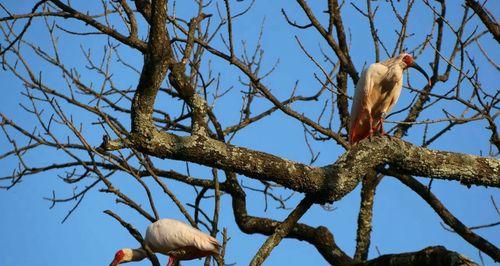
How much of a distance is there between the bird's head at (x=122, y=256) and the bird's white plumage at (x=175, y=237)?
23.5 inches

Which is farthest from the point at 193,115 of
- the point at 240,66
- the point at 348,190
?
the point at 348,190

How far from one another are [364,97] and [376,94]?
15 cm

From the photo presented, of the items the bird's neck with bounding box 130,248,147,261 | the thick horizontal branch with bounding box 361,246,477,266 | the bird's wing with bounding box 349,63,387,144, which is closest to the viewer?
the thick horizontal branch with bounding box 361,246,477,266

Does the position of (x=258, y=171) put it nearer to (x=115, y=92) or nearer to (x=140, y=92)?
(x=140, y=92)

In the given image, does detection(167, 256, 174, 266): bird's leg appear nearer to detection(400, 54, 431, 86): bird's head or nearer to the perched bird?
the perched bird

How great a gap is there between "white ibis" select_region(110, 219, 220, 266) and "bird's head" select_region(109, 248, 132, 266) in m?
0.52

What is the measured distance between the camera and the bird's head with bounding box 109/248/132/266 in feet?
18.6

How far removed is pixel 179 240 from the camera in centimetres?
498

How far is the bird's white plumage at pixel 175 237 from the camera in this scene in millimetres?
4820

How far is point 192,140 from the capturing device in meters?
3.56

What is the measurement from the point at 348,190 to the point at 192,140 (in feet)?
2.80

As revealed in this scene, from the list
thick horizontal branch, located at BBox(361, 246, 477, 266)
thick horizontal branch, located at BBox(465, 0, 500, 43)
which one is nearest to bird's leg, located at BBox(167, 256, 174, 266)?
thick horizontal branch, located at BBox(361, 246, 477, 266)

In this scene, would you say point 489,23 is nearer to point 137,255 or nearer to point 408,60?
point 408,60

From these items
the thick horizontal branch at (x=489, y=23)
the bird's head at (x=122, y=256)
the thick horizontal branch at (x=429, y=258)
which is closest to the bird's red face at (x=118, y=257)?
the bird's head at (x=122, y=256)
